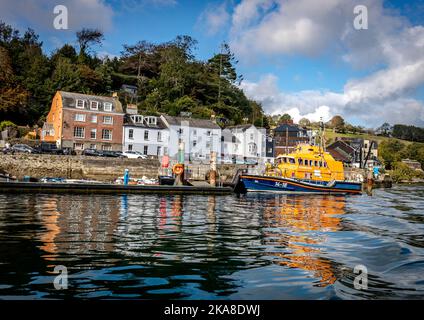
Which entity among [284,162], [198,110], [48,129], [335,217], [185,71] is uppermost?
[185,71]

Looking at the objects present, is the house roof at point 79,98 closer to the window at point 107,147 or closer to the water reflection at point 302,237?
the window at point 107,147

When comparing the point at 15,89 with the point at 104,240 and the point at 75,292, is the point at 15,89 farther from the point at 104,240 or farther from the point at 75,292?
the point at 75,292

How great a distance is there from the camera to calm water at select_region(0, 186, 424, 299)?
8586 mm

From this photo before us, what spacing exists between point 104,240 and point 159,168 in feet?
132

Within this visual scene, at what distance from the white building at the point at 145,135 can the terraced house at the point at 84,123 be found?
165 centimetres

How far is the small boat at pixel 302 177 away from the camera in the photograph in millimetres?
42219

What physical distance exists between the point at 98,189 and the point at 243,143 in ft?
171

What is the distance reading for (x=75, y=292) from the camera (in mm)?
8062

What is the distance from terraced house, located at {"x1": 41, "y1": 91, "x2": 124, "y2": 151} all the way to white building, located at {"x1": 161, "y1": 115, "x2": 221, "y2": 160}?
987cm

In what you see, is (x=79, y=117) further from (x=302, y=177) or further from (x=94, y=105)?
(x=302, y=177)

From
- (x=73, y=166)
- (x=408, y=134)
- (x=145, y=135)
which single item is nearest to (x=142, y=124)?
(x=145, y=135)

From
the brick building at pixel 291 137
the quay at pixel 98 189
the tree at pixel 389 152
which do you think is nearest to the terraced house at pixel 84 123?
the quay at pixel 98 189

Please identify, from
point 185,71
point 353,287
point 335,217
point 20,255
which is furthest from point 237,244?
point 185,71

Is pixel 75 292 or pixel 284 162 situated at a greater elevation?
pixel 284 162
